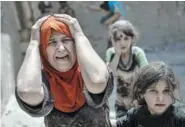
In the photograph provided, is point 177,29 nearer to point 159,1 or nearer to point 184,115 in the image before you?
point 159,1

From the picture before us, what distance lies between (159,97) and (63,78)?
383 millimetres

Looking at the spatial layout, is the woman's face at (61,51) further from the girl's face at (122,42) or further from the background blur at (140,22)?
the background blur at (140,22)

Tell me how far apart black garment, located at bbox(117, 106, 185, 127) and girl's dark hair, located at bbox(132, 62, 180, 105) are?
54 millimetres

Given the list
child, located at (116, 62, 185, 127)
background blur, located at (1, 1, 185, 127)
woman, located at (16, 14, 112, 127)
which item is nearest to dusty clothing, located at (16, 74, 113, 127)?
woman, located at (16, 14, 112, 127)

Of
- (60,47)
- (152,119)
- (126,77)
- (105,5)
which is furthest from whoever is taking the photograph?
(105,5)

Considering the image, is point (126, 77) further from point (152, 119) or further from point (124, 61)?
point (152, 119)

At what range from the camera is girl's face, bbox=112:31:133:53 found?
284 cm

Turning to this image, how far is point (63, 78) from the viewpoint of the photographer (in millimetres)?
1719

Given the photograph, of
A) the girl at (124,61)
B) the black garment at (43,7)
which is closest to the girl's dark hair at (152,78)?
the girl at (124,61)

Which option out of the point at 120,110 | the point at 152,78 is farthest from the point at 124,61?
the point at 152,78

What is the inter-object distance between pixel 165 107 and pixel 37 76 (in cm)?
53

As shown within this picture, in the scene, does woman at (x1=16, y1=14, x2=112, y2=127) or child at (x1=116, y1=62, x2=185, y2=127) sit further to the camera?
child at (x1=116, y1=62, x2=185, y2=127)

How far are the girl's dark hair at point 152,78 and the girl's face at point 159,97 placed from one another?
0.01 m

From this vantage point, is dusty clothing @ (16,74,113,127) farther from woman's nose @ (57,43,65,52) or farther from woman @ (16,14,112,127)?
woman's nose @ (57,43,65,52)
